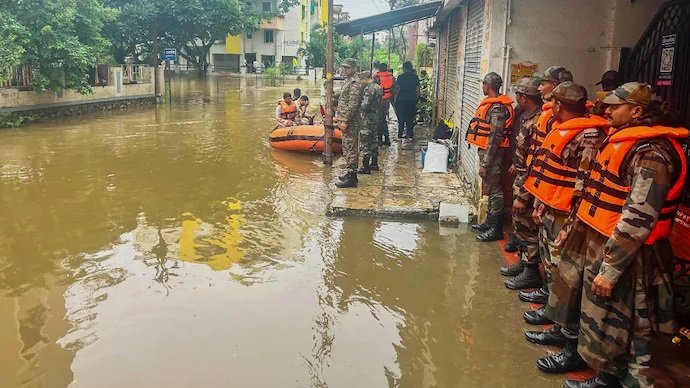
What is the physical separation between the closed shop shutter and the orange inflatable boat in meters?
2.25

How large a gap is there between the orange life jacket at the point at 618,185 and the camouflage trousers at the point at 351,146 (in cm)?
515

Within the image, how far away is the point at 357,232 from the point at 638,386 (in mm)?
3651

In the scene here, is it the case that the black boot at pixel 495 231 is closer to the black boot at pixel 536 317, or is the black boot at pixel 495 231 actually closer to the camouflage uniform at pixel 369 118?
the black boot at pixel 536 317

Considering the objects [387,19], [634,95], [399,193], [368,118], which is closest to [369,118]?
[368,118]

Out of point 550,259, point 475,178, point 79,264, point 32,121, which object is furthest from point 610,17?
point 32,121

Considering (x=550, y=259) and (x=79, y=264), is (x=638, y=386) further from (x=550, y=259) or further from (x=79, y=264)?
(x=79, y=264)

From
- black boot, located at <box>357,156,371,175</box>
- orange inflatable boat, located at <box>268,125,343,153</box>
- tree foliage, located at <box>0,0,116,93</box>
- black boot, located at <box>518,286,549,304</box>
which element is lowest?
black boot, located at <box>518,286,549,304</box>

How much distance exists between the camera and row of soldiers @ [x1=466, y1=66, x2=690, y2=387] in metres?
2.83

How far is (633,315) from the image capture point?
2.97m

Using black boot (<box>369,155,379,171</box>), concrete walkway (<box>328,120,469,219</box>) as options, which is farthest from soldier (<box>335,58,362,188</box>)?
black boot (<box>369,155,379,171</box>)

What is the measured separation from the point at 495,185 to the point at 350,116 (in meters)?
3.09

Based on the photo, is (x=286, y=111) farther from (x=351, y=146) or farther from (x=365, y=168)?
(x=351, y=146)

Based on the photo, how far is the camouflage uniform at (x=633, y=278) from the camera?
278cm

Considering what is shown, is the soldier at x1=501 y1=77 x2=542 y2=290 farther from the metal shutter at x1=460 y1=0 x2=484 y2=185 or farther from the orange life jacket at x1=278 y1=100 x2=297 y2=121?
the orange life jacket at x1=278 y1=100 x2=297 y2=121
